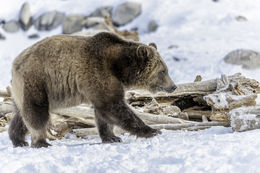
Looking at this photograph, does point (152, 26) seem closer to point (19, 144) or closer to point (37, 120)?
point (19, 144)

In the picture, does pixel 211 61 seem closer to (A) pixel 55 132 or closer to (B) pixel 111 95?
(A) pixel 55 132

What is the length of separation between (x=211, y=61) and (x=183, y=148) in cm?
1107

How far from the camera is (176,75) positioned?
13359 mm

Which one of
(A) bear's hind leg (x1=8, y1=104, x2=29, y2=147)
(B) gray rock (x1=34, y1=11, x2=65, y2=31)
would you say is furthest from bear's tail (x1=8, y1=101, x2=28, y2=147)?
(B) gray rock (x1=34, y1=11, x2=65, y2=31)

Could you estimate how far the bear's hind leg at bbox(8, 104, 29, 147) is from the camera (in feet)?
17.6

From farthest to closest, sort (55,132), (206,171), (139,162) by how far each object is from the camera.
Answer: (55,132), (139,162), (206,171)

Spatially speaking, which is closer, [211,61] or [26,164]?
[26,164]

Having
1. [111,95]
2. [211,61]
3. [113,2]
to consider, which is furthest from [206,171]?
[113,2]

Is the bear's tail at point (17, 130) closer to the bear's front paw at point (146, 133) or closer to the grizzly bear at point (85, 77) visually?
the grizzly bear at point (85, 77)

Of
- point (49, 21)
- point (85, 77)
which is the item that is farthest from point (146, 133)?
point (49, 21)

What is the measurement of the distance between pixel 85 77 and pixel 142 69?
89 cm

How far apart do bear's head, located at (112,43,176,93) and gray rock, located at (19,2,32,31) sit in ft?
60.7

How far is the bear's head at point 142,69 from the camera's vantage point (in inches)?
199

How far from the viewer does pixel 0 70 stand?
16.8 metres
